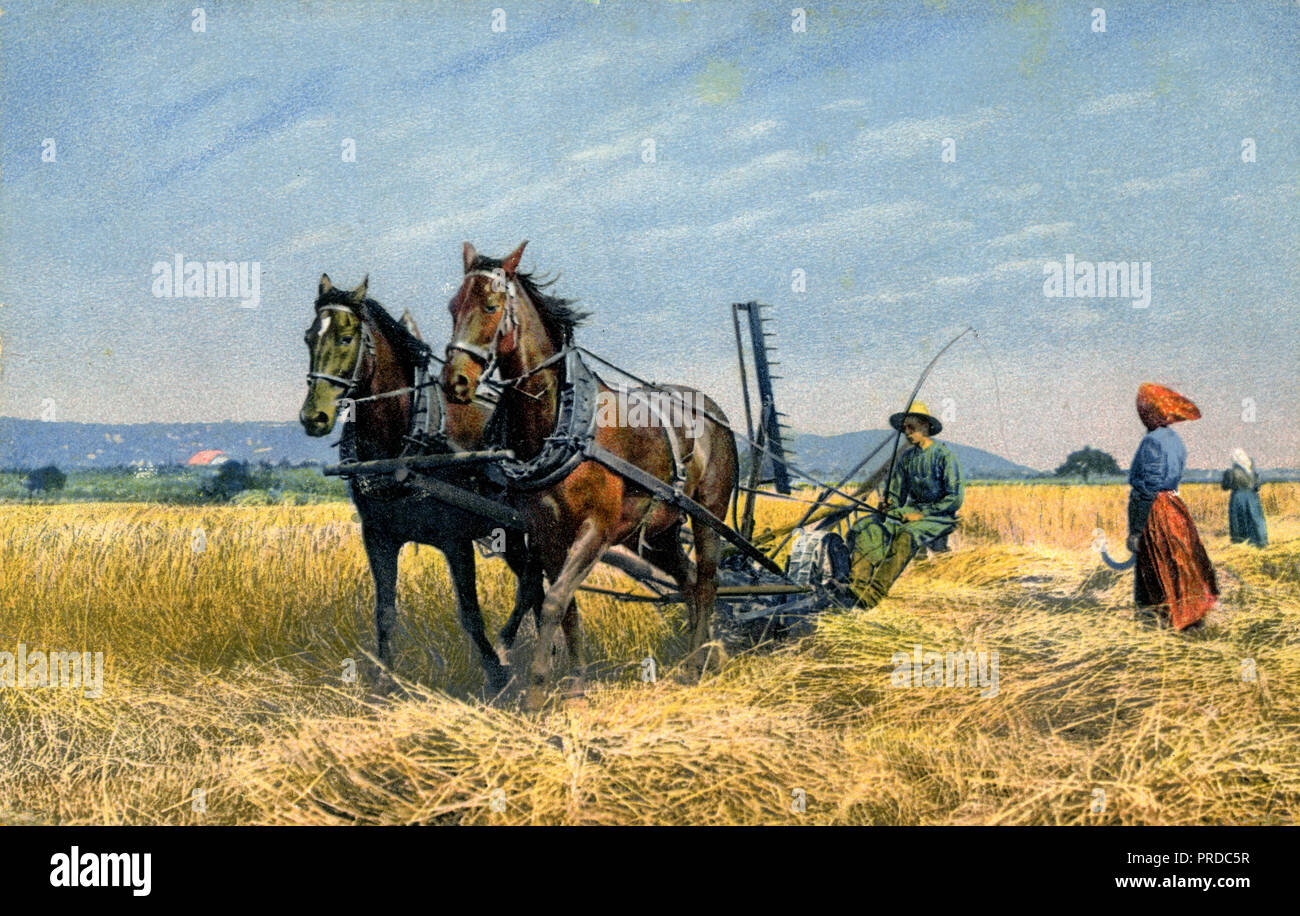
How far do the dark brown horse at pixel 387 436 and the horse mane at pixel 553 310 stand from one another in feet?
3.14

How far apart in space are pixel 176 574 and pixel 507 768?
12.5ft

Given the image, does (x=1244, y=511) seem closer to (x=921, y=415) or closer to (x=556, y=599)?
(x=921, y=415)

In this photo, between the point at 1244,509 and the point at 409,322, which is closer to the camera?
the point at 409,322

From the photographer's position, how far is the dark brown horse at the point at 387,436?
5.62 metres

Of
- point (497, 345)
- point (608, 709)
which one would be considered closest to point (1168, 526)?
point (608, 709)

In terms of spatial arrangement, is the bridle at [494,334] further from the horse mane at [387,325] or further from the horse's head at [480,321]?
the horse mane at [387,325]

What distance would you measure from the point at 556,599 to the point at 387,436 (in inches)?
59.3

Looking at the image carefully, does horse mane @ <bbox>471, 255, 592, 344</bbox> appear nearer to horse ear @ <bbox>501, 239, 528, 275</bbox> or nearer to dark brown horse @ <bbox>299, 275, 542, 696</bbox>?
horse ear @ <bbox>501, 239, 528, 275</bbox>

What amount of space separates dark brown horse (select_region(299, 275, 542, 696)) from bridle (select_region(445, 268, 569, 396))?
90cm

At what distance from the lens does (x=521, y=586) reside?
6582mm

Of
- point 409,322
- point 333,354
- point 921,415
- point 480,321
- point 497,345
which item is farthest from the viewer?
point 921,415

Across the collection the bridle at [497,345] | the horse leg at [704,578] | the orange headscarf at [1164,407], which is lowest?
the horse leg at [704,578]

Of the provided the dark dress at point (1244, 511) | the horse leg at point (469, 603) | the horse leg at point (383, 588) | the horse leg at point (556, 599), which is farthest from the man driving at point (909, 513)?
the dark dress at point (1244, 511)

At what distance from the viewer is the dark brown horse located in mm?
5625
